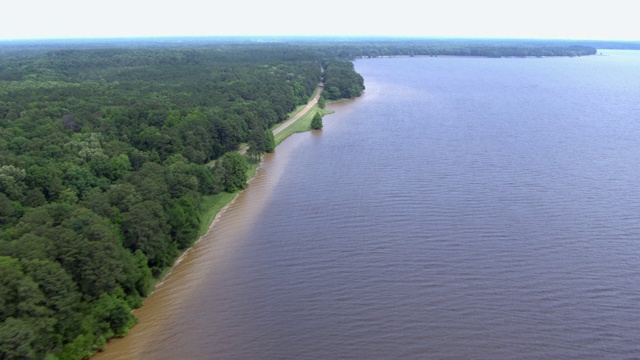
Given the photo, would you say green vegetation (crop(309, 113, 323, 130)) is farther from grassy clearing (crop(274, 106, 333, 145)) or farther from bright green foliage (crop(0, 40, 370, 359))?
bright green foliage (crop(0, 40, 370, 359))

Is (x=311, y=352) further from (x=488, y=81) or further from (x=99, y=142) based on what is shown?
(x=488, y=81)

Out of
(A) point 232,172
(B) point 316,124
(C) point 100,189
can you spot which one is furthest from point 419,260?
(B) point 316,124

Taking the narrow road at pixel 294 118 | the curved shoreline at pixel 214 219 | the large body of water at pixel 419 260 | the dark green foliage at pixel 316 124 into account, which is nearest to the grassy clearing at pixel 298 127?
the curved shoreline at pixel 214 219

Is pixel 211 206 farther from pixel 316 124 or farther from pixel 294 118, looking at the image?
pixel 294 118

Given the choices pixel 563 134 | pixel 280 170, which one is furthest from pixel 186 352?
pixel 563 134

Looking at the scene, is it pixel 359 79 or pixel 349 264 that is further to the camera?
pixel 359 79

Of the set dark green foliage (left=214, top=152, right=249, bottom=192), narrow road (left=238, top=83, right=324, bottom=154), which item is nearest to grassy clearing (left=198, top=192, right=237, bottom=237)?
dark green foliage (left=214, top=152, right=249, bottom=192)
